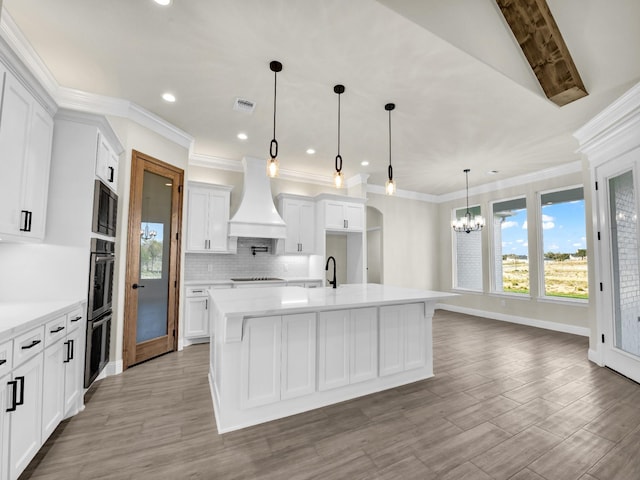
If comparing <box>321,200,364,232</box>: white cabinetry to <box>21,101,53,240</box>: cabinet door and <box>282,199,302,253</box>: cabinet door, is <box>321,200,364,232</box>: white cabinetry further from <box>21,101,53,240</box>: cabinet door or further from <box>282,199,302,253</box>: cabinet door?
<box>21,101,53,240</box>: cabinet door

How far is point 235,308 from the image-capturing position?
2.08m

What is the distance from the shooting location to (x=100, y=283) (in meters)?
2.80

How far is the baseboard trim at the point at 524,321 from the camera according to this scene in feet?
17.1

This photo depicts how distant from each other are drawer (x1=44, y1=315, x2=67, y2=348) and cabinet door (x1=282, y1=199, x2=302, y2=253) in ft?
11.9

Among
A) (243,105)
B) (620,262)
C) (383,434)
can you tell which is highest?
(243,105)

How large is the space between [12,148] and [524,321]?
25.1ft

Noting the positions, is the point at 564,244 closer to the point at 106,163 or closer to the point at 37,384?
the point at 106,163

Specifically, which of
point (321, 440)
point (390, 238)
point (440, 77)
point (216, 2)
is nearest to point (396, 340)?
point (321, 440)

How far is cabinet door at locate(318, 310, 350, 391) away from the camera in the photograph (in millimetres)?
2602

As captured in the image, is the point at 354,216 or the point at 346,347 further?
the point at 354,216

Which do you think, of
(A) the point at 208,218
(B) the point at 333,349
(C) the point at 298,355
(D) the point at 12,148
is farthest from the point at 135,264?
(B) the point at 333,349

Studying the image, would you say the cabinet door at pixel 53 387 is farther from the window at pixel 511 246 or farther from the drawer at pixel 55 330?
the window at pixel 511 246

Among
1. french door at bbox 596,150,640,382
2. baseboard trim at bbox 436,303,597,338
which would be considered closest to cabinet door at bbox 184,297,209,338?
french door at bbox 596,150,640,382

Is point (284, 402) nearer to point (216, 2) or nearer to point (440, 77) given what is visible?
point (216, 2)
